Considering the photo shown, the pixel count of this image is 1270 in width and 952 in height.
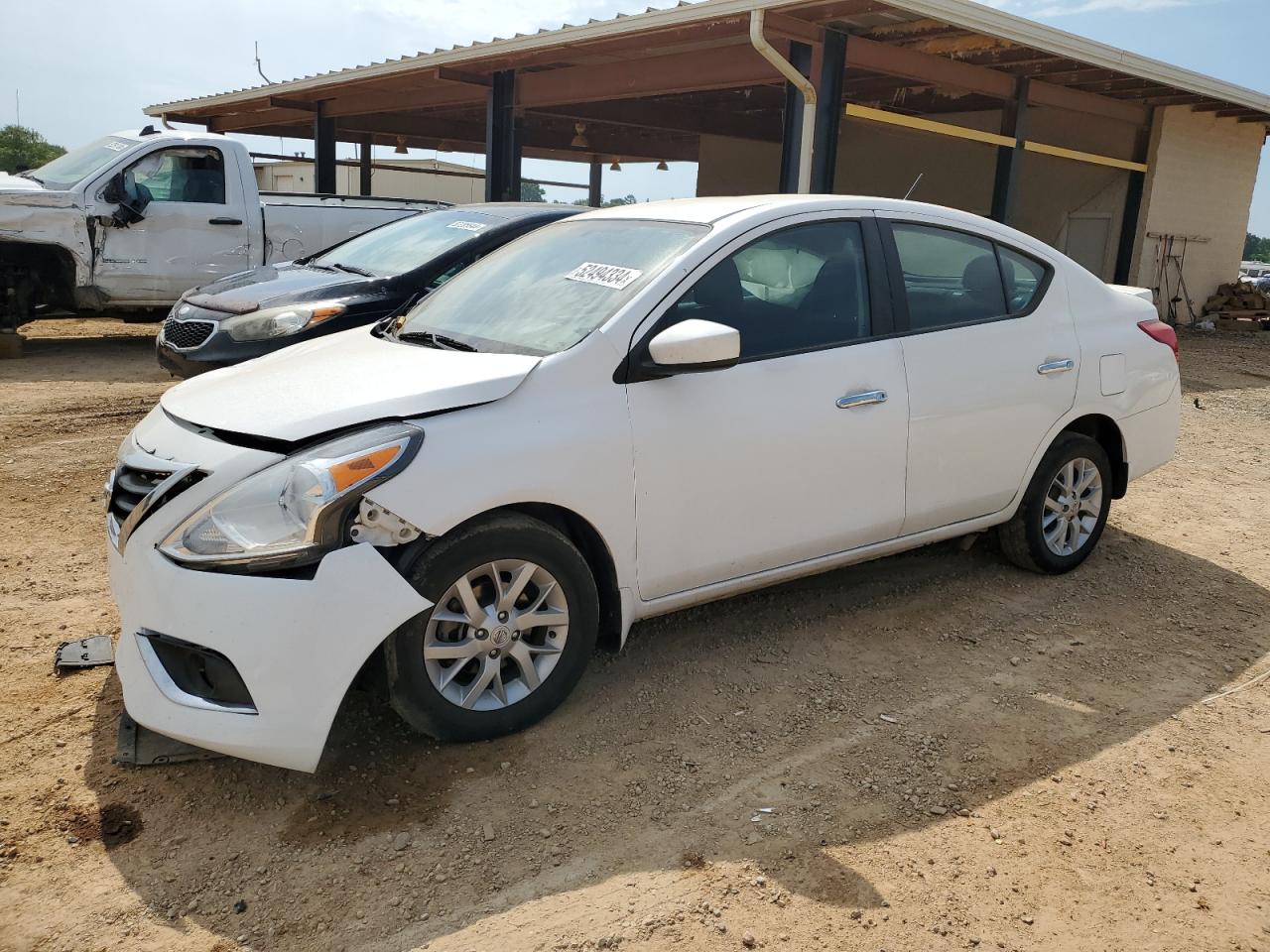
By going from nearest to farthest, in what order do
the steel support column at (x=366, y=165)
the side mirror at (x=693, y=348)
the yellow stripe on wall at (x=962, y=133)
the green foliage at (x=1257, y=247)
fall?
the side mirror at (x=693, y=348)
the yellow stripe on wall at (x=962, y=133)
the steel support column at (x=366, y=165)
the green foliage at (x=1257, y=247)

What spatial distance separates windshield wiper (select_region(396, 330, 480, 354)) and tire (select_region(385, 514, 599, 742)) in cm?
78

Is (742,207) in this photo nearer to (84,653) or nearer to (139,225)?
(84,653)

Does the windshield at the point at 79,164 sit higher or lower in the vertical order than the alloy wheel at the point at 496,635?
higher

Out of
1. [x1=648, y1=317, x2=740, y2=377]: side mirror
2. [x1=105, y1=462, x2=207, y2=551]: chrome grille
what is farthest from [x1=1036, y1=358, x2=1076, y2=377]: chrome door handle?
[x1=105, y1=462, x2=207, y2=551]: chrome grille

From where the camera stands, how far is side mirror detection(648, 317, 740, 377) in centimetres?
325

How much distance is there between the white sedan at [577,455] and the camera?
2.82 m

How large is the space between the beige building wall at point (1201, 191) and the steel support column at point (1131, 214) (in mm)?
81

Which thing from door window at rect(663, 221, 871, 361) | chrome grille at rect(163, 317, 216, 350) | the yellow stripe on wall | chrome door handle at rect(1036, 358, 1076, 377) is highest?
the yellow stripe on wall

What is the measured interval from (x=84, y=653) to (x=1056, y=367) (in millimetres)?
4131

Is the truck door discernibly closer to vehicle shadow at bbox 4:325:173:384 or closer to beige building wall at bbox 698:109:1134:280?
vehicle shadow at bbox 4:325:173:384

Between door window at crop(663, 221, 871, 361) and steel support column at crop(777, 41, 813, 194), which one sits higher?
steel support column at crop(777, 41, 813, 194)

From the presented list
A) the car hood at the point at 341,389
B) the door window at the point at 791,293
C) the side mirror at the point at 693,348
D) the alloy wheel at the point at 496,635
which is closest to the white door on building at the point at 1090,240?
the door window at the point at 791,293

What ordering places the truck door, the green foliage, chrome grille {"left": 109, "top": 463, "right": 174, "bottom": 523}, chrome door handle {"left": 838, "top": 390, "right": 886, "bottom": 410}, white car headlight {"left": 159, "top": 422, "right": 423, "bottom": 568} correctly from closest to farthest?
white car headlight {"left": 159, "top": 422, "right": 423, "bottom": 568} → chrome grille {"left": 109, "top": 463, "right": 174, "bottom": 523} → chrome door handle {"left": 838, "top": 390, "right": 886, "bottom": 410} → the truck door → the green foliage

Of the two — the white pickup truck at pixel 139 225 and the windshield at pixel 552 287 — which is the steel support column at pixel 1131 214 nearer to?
the white pickup truck at pixel 139 225
